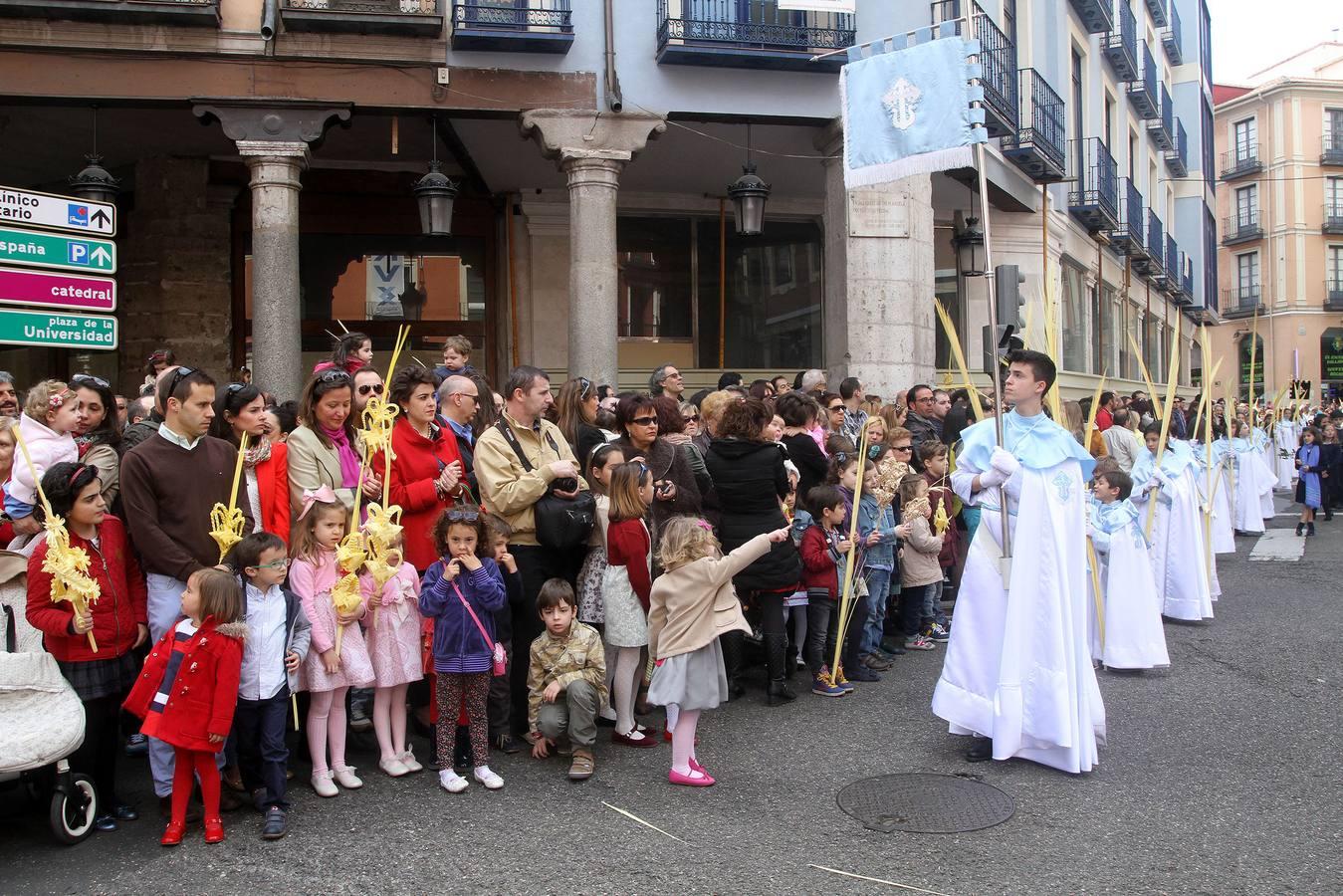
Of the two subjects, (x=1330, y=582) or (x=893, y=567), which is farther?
(x=1330, y=582)

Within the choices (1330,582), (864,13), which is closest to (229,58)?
(864,13)

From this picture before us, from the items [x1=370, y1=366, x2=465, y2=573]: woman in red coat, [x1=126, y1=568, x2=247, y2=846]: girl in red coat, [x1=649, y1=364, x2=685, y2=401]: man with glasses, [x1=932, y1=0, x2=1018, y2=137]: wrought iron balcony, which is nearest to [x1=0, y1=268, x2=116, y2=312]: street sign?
[x1=370, y1=366, x2=465, y2=573]: woman in red coat

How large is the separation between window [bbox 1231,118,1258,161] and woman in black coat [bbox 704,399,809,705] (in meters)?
50.8

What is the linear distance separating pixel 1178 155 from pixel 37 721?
3459cm

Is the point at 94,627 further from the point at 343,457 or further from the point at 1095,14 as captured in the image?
the point at 1095,14

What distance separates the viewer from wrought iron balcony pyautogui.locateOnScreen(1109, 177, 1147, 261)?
2456cm

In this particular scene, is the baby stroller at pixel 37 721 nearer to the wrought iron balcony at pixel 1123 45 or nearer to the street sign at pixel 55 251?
the street sign at pixel 55 251

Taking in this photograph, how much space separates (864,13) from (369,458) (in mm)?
10037

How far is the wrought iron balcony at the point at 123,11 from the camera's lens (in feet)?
37.0

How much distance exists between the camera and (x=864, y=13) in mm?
13570

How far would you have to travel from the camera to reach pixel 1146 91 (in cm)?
2722

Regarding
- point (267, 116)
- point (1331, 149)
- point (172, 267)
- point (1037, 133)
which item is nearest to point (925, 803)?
point (267, 116)

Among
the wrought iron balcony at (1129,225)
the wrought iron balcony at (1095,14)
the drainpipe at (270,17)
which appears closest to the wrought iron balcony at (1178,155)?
the wrought iron balcony at (1129,225)

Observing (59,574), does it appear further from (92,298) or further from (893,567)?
(893,567)
